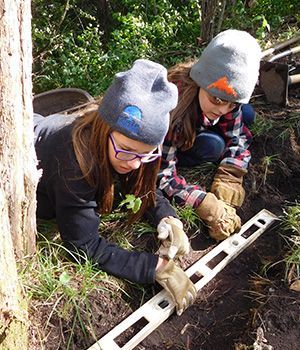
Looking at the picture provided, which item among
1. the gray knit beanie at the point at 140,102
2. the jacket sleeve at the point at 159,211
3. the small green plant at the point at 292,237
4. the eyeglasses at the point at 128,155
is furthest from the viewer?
the jacket sleeve at the point at 159,211

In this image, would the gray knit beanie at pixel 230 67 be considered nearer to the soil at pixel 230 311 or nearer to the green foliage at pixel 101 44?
the soil at pixel 230 311

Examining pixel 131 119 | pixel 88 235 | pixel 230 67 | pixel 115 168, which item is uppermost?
pixel 230 67

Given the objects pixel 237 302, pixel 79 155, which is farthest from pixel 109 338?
pixel 79 155

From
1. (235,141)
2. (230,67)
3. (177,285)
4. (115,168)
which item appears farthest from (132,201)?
(235,141)

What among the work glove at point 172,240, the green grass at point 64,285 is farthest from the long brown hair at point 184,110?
the green grass at point 64,285

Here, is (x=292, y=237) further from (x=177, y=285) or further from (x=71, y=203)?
(x=71, y=203)

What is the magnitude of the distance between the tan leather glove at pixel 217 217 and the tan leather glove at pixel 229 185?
0.12 meters

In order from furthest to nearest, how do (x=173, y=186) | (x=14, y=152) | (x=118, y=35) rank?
1. (x=118, y=35)
2. (x=173, y=186)
3. (x=14, y=152)

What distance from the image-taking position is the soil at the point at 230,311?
1.94 meters

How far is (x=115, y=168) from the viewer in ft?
6.49

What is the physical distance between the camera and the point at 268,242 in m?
2.58

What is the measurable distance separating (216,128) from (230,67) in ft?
2.22

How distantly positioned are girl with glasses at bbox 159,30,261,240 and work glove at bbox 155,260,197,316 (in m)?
0.44

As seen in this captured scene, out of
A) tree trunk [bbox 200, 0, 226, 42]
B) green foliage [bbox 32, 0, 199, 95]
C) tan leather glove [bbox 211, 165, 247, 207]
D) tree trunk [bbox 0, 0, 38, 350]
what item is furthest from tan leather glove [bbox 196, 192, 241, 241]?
tree trunk [bbox 200, 0, 226, 42]
